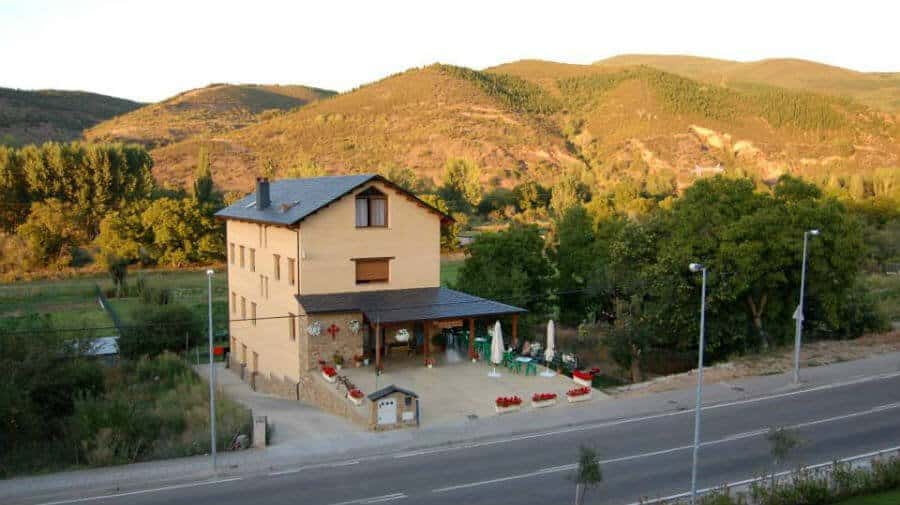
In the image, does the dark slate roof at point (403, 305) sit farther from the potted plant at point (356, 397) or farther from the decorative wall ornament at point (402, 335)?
the potted plant at point (356, 397)

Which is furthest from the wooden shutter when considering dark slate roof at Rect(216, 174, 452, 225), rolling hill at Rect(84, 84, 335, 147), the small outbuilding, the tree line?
rolling hill at Rect(84, 84, 335, 147)

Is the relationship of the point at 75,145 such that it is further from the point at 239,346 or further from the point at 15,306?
the point at 239,346

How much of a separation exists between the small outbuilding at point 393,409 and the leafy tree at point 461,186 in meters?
79.1

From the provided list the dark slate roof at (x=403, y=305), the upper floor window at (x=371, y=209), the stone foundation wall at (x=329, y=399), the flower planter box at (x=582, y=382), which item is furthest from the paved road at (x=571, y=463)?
the upper floor window at (x=371, y=209)

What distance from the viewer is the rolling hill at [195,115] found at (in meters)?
135

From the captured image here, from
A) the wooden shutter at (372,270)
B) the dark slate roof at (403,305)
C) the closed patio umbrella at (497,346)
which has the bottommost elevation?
the closed patio umbrella at (497,346)

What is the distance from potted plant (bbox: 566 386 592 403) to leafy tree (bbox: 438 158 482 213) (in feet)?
252

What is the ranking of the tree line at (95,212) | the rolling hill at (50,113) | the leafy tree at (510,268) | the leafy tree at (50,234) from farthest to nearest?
the rolling hill at (50,113)
the tree line at (95,212)
the leafy tree at (50,234)
the leafy tree at (510,268)

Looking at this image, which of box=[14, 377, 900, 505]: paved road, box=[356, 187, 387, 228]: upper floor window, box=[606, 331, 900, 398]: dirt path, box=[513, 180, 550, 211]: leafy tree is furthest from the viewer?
box=[513, 180, 550, 211]: leafy tree

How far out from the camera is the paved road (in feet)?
54.2

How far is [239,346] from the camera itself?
36.4m

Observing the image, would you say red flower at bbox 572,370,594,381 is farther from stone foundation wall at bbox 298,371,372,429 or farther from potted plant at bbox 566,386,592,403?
stone foundation wall at bbox 298,371,372,429

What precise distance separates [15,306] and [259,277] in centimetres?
2781

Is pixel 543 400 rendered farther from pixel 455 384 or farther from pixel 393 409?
pixel 393 409
